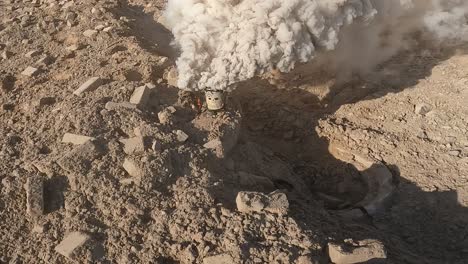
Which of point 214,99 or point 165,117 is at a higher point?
point 214,99

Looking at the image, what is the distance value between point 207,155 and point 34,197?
1.97 meters

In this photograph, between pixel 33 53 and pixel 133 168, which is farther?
pixel 33 53

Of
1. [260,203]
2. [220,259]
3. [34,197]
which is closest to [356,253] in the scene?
[260,203]

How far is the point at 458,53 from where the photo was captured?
8.87 metres

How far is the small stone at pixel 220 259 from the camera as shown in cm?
430

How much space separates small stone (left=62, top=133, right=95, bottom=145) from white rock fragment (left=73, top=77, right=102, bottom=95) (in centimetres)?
104

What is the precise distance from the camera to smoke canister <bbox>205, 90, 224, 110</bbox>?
6.31 metres

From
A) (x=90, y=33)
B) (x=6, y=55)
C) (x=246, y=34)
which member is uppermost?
(x=246, y=34)

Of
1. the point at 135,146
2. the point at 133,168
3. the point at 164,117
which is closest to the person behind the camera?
the point at 133,168

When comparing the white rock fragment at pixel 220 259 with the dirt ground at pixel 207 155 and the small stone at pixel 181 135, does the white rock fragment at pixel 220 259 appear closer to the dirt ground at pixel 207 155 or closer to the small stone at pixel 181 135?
the dirt ground at pixel 207 155

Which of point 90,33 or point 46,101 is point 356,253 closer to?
point 46,101

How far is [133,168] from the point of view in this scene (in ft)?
17.2

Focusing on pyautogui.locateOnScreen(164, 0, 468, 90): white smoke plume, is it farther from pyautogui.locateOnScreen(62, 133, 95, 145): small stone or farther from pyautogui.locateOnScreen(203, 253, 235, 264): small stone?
pyautogui.locateOnScreen(203, 253, 235, 264): small stone

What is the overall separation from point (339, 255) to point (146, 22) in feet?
22.3
